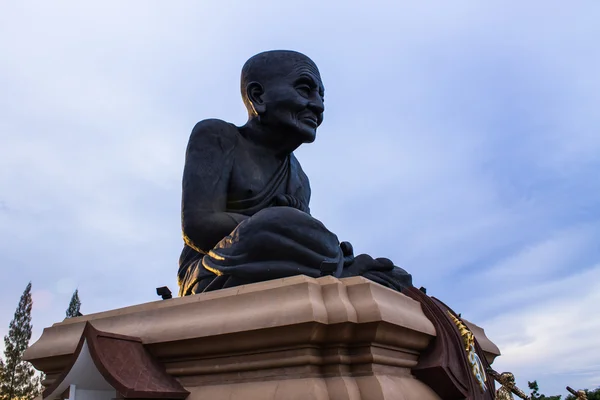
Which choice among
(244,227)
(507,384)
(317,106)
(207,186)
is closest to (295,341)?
(244,227)

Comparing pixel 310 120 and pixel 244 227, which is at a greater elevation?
pixel 310 120

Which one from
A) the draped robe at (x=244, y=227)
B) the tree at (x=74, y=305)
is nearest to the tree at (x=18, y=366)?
the tree at (x=74, y=305)

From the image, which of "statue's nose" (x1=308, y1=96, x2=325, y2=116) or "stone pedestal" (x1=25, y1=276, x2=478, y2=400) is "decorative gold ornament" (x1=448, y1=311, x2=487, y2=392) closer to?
"stone pedestal" (x1=25, y1=276, x2=478, y2=400)

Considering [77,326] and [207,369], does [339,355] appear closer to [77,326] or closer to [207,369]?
[207,369]

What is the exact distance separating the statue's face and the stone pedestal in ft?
5.55

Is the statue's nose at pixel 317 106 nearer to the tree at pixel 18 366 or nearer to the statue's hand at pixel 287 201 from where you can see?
the statue's hand at pixel 287 201

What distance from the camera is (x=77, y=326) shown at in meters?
3.06

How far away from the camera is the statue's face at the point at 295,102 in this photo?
152 inches

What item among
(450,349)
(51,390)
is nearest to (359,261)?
(450,349)

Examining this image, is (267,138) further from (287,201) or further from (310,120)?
(287,201)

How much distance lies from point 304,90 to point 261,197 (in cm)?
89

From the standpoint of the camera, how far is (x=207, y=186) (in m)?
3.60

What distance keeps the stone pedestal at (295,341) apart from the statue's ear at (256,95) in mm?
1799

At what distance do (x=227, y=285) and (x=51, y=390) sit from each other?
1.05 m
